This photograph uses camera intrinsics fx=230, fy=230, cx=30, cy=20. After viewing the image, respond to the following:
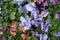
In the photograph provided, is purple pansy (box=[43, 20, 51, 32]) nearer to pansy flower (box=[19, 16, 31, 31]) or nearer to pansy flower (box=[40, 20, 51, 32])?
pansy flower (box=[40, 20, 51, 32])

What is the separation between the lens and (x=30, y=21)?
1766 mm

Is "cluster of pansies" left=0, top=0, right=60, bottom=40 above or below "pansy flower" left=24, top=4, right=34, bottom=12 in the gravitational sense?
below

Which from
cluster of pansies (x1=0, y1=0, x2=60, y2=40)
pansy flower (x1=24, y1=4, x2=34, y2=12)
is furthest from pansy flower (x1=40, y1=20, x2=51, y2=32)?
pansy flower (x1=24, y1=4, x2=34, y2=12)

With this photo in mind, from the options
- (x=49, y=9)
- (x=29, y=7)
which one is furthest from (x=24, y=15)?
(x=49, y=9)

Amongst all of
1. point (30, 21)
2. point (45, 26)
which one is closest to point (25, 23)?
point (30, 21)

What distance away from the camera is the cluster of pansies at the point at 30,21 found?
174 cm

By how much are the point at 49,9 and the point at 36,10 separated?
0.35ft

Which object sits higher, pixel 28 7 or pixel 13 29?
pixel 28 7

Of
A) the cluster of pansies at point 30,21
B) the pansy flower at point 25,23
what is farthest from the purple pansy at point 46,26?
the pansy flower at point 25,23

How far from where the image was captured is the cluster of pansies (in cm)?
174

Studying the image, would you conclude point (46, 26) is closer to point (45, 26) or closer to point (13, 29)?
point (45, 26)

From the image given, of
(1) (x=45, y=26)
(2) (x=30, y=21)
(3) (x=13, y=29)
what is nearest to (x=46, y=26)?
(1) (x=45, y=26)

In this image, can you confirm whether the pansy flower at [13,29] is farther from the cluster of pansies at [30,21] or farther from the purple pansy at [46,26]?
the purple pansy at [46,26]

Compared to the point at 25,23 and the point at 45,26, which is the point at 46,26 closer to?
the point at 45,26
